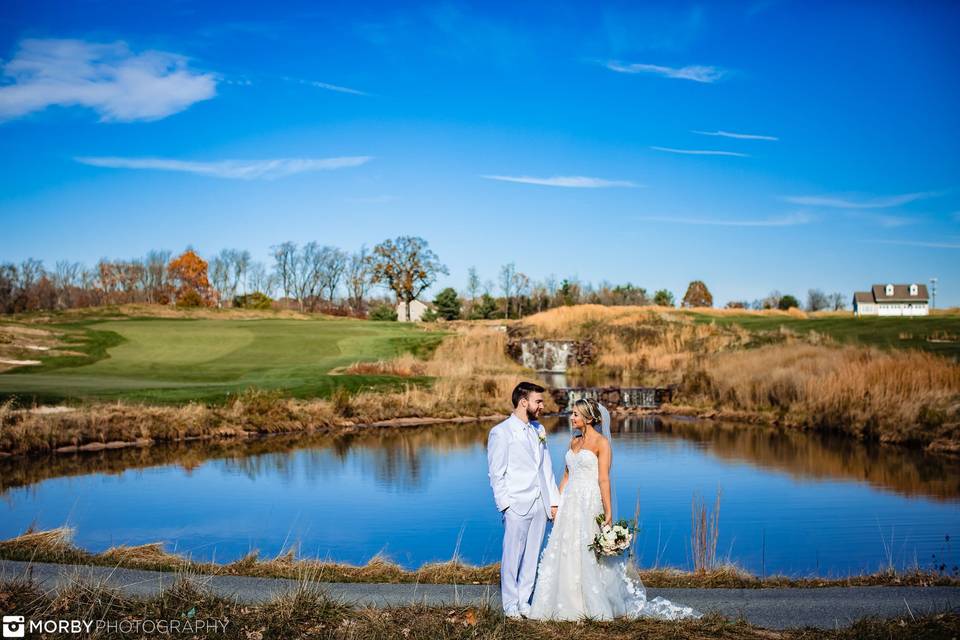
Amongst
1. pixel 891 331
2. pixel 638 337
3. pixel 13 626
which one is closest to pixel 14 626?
pixel 13 626

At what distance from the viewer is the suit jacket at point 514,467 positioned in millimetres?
8414

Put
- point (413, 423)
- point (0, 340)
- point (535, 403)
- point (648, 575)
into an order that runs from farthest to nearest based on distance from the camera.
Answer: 1. point (0, 340)
2. point (413, 423)
3. point (648, 575)
4. point (535, 403)

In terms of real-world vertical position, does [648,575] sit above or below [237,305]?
below

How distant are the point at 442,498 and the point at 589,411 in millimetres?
11659

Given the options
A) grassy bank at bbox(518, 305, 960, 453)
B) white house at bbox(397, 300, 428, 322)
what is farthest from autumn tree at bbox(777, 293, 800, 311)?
grassy bank at bbox(518, 305, 960, 453)

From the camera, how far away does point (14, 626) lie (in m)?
7.59

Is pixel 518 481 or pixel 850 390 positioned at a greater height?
pixel 518 481

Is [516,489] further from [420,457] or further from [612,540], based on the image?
[420,457]

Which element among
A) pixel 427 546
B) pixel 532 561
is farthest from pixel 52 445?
pixel 532 561

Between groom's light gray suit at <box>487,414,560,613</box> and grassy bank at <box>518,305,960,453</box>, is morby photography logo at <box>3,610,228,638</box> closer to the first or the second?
groom's light gray suit at <box>487,414,560,613</box>

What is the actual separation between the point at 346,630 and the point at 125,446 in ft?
67.3

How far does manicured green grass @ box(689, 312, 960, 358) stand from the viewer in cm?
3787

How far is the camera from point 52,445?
24.4 meters

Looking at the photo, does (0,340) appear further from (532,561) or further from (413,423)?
(532,561)
